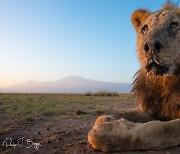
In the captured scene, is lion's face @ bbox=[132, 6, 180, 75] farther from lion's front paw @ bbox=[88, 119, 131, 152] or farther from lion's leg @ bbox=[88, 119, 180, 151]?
lion's front paw @ bbox=[88, 119, 131, 152]

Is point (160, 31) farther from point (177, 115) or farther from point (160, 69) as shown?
point (177, 115)

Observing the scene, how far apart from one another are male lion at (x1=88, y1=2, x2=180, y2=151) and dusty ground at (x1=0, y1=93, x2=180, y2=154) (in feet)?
0.56

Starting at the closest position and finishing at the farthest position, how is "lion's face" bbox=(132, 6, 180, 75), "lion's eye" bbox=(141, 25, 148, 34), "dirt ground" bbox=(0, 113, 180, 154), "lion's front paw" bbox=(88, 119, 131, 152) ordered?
"lion's front paw" bbox=(88, 119, 131, 152) < "lion's face" bbox=(132, 6, 180, 75) < "dirt ground" bbox=(0, 113, 180, 154) < "lion's eye" bbox=(141, 25, 148, 34)

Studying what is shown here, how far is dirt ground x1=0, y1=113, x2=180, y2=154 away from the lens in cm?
524

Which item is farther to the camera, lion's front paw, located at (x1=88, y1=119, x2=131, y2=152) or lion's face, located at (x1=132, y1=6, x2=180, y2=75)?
lion's face, located at (x1=132, y1=6, x2=180, y2=75)

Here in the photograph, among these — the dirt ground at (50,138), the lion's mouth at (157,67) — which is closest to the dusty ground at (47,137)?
the dirt ground at (50,138)

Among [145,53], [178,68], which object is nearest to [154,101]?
[178,68]

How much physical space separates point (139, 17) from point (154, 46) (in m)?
2.03

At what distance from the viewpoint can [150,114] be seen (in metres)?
5.84

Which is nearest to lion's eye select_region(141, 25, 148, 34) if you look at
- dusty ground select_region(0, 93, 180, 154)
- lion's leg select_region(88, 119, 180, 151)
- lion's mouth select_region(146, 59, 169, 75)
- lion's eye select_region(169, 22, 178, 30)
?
lion's eye select_region(169, 22, 178, 30)

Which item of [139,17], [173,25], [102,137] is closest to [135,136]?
[102,137]

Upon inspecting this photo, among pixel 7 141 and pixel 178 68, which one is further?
pixel 7 141

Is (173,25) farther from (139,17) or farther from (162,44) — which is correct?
(139,17)

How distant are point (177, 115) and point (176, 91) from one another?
34cm
